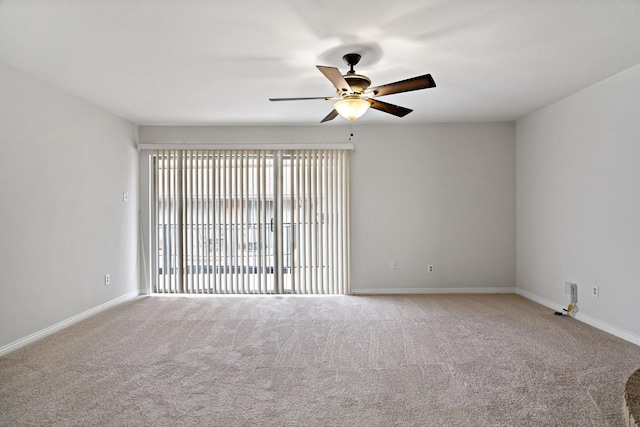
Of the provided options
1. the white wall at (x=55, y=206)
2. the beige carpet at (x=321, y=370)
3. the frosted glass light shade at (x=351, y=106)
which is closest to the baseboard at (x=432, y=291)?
the beige carpet at (x=321, y=370)

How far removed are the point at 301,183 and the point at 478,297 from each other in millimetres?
2898

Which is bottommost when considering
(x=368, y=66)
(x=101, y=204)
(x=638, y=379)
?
(x=638, y=379)

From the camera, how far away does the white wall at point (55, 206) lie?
3314 mm

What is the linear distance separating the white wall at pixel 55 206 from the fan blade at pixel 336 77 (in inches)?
108

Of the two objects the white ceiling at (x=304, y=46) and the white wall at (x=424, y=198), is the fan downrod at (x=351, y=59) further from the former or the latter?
the white wall at (x=424, y=198)

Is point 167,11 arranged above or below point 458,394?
above

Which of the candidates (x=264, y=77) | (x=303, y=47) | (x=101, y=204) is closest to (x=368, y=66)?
(x=303, y=47)

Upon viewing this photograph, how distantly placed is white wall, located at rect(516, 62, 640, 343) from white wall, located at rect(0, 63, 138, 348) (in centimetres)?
538

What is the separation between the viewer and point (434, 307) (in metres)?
4.73

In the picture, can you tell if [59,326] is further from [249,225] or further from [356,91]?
[356,91]

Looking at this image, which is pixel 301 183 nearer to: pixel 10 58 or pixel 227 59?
pixel 227 59

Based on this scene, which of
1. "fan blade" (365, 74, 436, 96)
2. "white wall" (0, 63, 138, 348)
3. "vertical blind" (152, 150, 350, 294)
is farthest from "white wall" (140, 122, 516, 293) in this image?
"fan blade" (365, 74, 436, 96)

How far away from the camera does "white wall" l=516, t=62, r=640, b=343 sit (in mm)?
3508

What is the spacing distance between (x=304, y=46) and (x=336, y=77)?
0.47 meters
